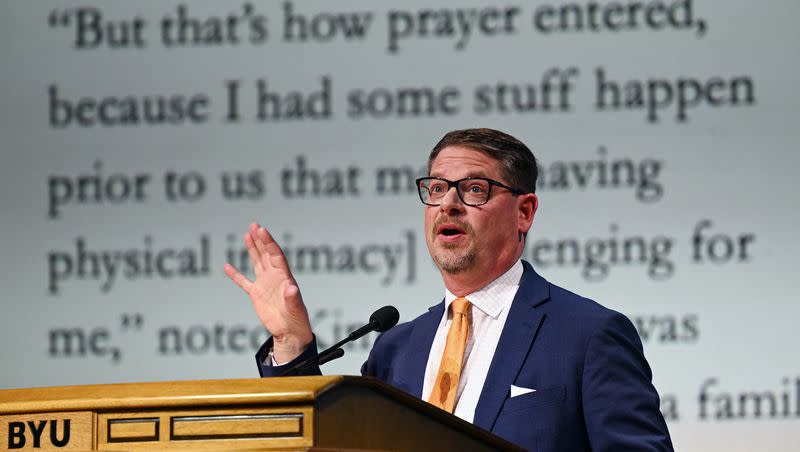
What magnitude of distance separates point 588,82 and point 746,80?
51 cm

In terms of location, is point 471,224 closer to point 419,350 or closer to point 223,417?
point 419,350

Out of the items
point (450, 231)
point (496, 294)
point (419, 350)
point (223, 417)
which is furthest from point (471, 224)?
point (223, 417)

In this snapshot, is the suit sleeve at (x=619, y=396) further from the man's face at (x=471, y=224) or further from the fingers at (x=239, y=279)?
the fingers at (x=239, y=279)

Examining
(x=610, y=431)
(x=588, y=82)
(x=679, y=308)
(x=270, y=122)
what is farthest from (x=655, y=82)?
(x=610, y=431)

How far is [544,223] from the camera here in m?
3.86

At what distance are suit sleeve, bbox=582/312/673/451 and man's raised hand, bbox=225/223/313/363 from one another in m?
0.58

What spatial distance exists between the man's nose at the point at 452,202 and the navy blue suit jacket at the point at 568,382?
0.25 m

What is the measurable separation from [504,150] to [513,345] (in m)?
0.48

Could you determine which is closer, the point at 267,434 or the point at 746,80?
the point at 267,434

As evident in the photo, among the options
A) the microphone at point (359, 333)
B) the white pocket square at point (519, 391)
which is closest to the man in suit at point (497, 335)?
the white pocket square at point (519, 391)

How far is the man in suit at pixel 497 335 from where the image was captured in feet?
7.54

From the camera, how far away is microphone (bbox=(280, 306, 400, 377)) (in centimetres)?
227

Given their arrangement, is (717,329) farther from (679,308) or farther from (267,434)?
(267,434)

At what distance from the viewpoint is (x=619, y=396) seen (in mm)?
2285
